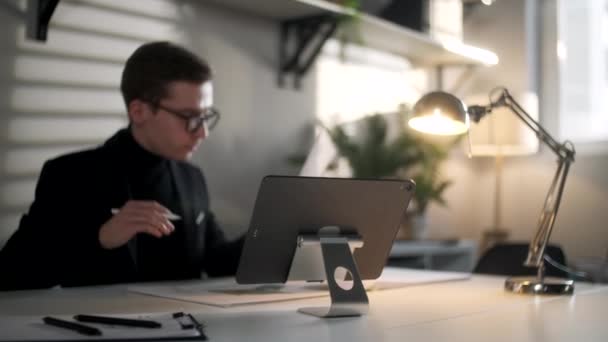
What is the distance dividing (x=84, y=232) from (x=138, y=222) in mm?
352

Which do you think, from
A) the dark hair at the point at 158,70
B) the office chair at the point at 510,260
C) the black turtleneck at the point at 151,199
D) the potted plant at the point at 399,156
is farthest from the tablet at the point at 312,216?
the potted plant at the point at 399,156

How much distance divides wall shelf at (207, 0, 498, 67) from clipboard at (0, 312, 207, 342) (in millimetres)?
1846

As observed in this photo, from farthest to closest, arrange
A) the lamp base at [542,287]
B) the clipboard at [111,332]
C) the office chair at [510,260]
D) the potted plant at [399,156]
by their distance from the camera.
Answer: the potted plant at [399,156] < the office chair at [510,260] < the lamp base at [542,287] < the clipboard at [111,332]

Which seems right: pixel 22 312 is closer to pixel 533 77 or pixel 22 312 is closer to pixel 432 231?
pixel 432 231

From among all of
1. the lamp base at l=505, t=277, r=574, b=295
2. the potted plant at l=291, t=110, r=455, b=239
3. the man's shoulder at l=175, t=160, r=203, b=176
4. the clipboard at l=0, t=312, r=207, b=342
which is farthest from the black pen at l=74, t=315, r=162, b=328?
the potted plant at l=291, t=110, r=455, b=239

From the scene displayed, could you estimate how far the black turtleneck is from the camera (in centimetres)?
213

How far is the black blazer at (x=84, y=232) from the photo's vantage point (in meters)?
1.75

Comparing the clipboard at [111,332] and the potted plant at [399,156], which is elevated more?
the potted plant at [399,156]

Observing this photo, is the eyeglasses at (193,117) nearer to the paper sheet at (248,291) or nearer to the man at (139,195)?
the man at (139,195)

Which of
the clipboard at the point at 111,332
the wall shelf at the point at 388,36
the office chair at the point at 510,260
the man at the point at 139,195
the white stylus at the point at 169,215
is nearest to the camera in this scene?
the clipboard at the point at 111,332

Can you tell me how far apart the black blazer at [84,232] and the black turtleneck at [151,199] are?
2cm

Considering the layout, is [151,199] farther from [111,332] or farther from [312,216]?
[111,332]

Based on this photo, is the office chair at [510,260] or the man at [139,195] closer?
the man at [139,195]

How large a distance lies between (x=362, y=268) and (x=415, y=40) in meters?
2.04
